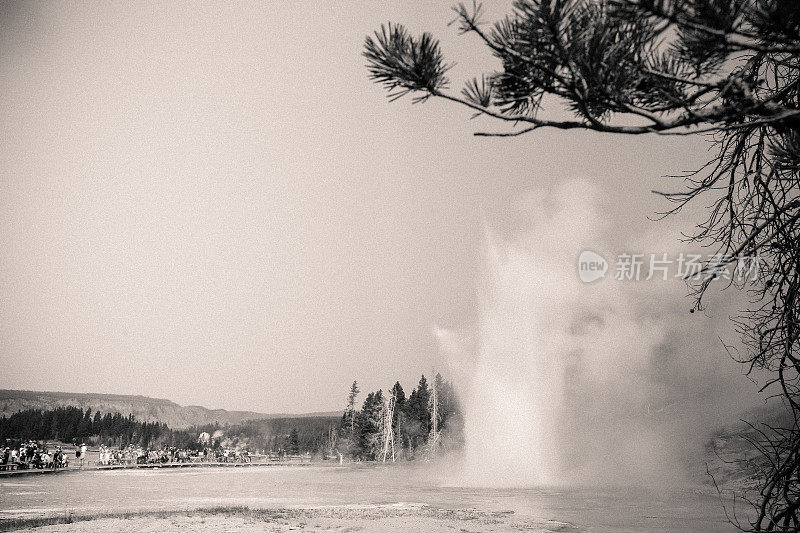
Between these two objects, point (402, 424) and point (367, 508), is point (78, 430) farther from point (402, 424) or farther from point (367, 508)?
point (367, 508)

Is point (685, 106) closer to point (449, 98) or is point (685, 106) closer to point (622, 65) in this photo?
point (622, 65)

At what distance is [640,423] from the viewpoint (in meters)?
61.2

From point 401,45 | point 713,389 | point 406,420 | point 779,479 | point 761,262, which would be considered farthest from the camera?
point 406,420

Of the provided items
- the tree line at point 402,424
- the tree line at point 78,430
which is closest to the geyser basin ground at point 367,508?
the tree line at point 402,424

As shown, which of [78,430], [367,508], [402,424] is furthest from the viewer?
[78,430]

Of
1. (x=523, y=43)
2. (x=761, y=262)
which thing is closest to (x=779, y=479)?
(x=761, y=262)

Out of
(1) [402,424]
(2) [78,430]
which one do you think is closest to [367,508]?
(1) [402,424]

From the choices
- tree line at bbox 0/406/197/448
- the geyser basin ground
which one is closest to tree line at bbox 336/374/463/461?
tree line at bbox 0/406/197/448

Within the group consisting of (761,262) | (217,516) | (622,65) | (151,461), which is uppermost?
(622,65)

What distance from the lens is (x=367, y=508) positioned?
18938mm

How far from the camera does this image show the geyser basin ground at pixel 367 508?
14.7 m

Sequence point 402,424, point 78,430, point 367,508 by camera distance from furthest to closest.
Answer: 1. point 78,430
2. point 402,424
3. point 367,508

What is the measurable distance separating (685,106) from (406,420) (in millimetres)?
95002

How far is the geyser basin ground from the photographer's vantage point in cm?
1467
